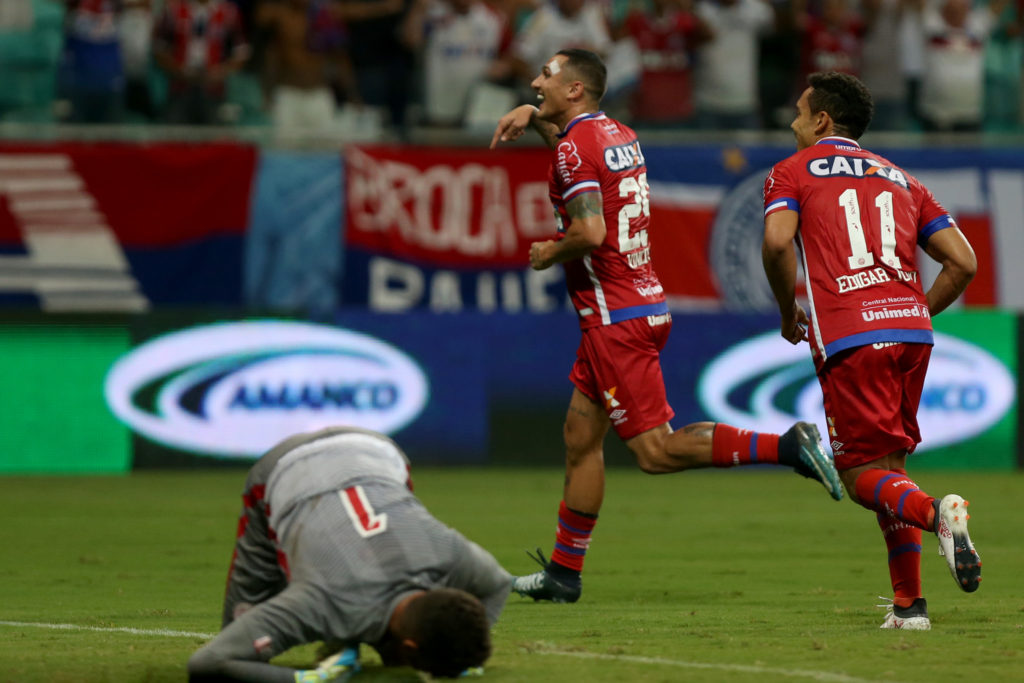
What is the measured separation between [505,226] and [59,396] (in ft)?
16.0

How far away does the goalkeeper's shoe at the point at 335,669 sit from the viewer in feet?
16.6

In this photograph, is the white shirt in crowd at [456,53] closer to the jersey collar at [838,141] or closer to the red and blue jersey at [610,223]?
the red and blue jersey at [610,223]

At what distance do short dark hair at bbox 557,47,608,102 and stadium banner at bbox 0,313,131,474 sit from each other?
7301 millimetres

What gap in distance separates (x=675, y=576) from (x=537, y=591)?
1.14 meters

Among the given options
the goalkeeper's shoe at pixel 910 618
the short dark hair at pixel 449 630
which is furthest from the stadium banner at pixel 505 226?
the short dark hair at pixel 449 630

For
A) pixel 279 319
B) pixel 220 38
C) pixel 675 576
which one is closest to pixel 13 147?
pixel 220 38

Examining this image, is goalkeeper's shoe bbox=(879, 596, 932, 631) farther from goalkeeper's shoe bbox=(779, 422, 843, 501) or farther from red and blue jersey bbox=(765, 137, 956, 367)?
red and blue jersey bbox=(765, 137, 956, 367)

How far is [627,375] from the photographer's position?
7.54 m

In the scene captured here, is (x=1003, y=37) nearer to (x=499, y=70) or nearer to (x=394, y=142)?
(x=499, y=70)

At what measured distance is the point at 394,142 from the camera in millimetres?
16688

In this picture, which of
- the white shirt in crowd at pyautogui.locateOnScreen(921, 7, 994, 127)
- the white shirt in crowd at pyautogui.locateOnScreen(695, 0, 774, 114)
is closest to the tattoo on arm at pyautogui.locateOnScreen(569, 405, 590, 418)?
the white shirt in crowd at pyautogui.locateOnScreen(695, 0, 774, 114)

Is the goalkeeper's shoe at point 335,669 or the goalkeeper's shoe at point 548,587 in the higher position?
the goalkeeper's shoe at point 335,669

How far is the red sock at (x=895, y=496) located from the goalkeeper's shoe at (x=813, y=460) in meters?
0.29

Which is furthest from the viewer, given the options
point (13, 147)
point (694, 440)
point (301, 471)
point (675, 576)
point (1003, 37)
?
point (1003, 37)
